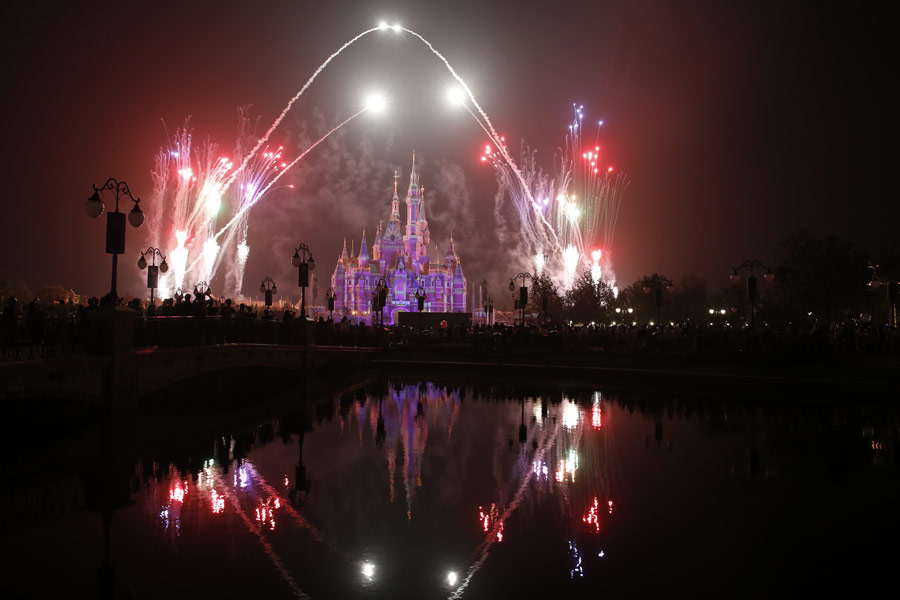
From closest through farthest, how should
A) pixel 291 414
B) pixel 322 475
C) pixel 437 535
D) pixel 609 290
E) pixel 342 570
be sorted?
pixel 342 570 → pixel 437 535 → pixel 322 475 → pixel 291 414 → pixel 609 290

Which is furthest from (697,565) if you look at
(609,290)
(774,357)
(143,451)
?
(609,290)

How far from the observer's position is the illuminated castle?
439ft

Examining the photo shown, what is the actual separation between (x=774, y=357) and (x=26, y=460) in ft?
96.2

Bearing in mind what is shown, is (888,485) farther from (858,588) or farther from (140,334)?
(140,334)

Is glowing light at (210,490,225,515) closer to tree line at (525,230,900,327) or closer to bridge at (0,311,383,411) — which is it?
bridge at (0,311,383,411)

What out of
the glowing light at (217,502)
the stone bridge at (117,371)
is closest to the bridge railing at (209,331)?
the stone bridge at (117,371)

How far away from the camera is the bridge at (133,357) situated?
13352 millimetres

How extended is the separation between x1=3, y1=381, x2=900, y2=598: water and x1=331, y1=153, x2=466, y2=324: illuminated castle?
110647mm

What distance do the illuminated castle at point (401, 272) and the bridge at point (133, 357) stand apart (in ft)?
329

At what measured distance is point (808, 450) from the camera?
14922mm

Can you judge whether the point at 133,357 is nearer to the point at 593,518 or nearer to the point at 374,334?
the point at 593,518

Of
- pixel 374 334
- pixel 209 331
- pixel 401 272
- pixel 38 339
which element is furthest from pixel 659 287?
pixel 401 272

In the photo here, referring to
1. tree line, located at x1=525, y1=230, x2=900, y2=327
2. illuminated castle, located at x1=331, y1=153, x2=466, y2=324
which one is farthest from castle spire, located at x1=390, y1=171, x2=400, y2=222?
tree line, located at x1=525, y1=230, x2=900, y2=327

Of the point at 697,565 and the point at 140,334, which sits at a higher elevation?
the point at 140,334
